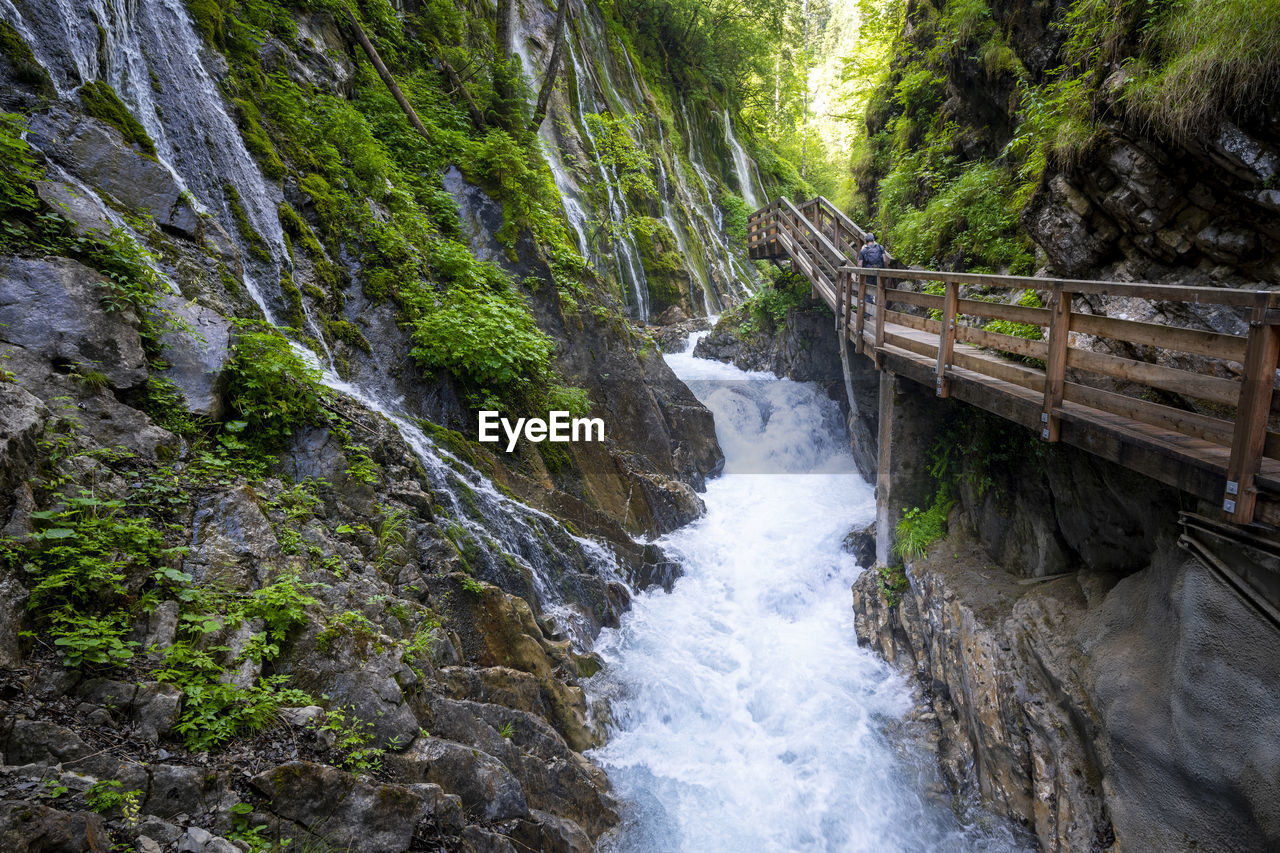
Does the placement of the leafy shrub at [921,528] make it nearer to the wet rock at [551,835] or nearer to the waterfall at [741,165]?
the wet rock at [551,835]

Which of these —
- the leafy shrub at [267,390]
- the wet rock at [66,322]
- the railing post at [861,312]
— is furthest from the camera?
the railing post at [861,312]

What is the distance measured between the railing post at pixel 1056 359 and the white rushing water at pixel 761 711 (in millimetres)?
3712

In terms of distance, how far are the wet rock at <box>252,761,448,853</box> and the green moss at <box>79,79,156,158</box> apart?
6.12m

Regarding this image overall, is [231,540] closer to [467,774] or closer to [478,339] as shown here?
[467,774]

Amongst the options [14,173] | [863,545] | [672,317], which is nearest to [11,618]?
[14,173]

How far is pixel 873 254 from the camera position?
34.3 feet

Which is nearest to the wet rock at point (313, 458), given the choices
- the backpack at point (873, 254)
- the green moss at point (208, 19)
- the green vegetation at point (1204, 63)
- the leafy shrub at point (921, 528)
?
the green moss at point (208, 19)

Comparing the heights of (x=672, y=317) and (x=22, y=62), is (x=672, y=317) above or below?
below

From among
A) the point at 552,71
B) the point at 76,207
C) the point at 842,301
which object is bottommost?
the point at 842,301

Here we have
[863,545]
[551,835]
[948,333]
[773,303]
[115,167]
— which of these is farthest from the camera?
[773,303]

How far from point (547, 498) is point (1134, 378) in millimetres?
6300

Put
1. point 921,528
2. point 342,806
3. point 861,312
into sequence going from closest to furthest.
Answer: point 342,806
point 921,528
point 861,312

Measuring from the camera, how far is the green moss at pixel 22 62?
523 cm

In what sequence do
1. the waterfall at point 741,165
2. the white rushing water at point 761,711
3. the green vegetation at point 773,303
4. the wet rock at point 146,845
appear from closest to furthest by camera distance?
1. the wet rock at point 146,845
2. the white rushing water at point 761,711
3. the green vegetation at point 773,303
4. the waterfall at point 741,165
